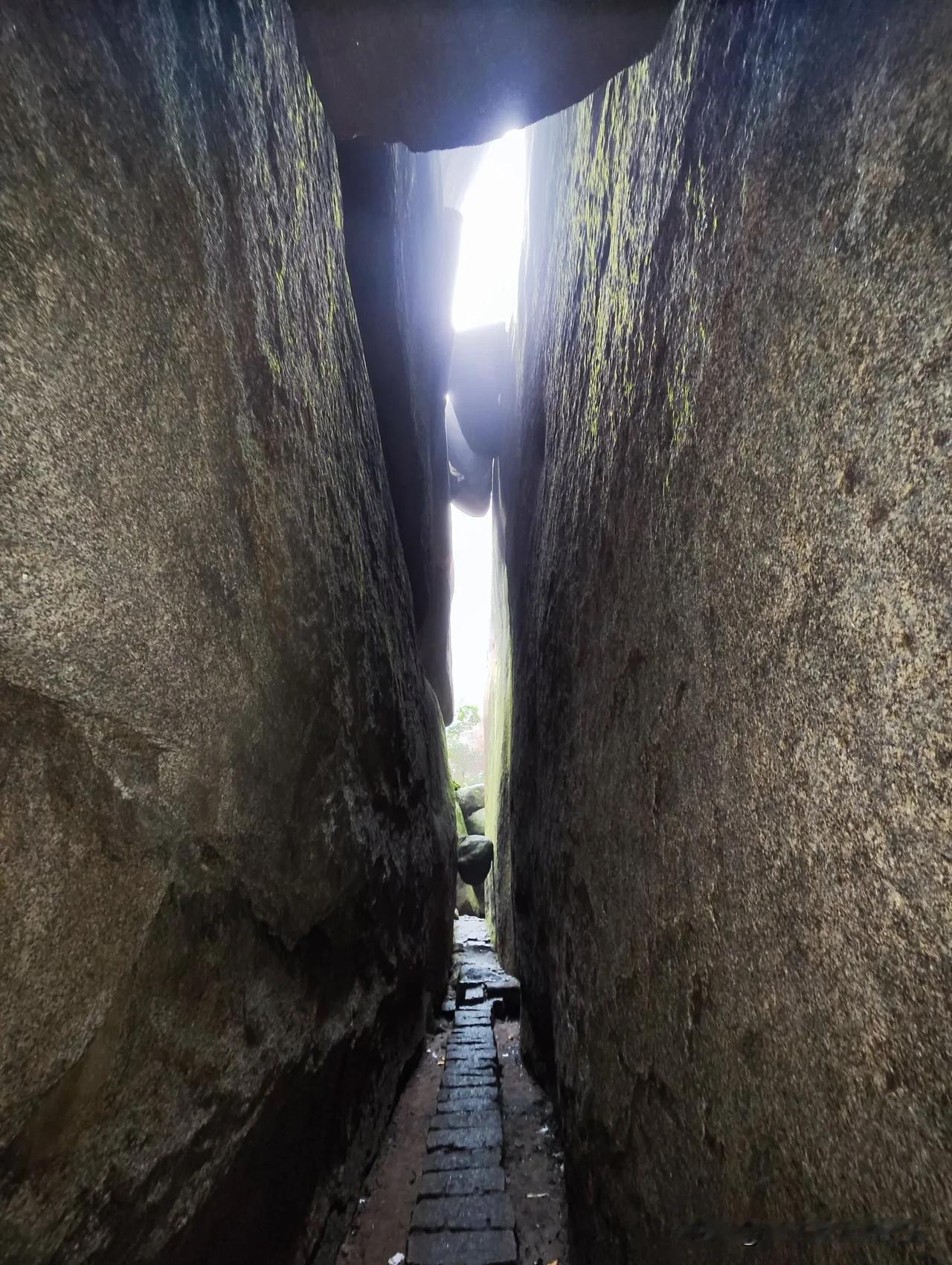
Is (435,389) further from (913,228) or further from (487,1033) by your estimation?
(913,228)

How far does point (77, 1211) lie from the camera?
5.40 feet

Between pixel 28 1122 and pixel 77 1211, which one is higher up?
pixel 28 1122

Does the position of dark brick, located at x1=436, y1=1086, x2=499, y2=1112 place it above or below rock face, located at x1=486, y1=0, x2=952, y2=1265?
below

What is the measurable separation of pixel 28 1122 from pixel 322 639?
209 centimetres

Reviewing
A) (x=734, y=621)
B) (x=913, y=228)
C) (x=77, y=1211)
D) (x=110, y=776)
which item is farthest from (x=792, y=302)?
(x=77, y=1211)

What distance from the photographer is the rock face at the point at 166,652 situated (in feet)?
4.51

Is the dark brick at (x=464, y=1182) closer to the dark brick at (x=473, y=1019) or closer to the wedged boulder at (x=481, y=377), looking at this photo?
the dark brick at (x=473, y=1019)

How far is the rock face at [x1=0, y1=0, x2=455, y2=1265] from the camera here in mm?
1374

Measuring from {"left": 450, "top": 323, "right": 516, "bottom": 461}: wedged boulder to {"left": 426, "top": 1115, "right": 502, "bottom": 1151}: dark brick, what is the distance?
10.3 meters

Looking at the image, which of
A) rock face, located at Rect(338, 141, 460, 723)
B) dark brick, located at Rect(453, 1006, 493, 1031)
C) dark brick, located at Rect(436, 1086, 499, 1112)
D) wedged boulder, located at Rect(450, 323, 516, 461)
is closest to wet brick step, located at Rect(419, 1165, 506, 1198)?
dark brick, located at Rect(436, 1086, 499, 1112)

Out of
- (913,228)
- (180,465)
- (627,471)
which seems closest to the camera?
(913,228)

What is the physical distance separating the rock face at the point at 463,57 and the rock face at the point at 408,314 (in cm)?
212

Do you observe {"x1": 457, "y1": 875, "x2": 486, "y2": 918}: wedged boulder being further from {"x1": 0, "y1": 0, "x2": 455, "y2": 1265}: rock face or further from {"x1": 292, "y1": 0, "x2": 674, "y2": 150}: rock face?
{"x1": 292, "y1": 0, "x2": 674, "y2": 150}: rock face

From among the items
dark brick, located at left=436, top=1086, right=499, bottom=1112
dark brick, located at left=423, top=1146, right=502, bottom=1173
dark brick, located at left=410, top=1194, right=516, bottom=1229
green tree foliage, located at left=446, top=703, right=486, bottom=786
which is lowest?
dark brick, located at left=410, top=1194, right=516, bottom=1229
